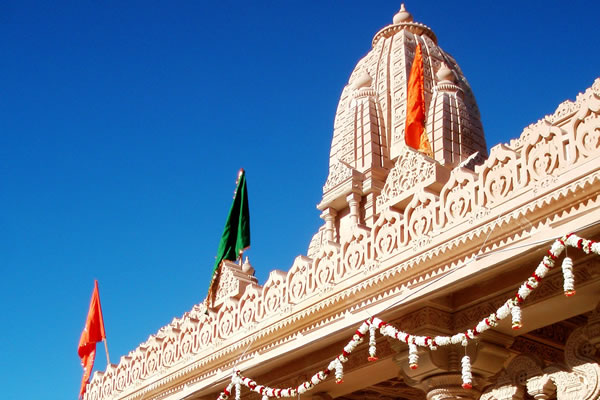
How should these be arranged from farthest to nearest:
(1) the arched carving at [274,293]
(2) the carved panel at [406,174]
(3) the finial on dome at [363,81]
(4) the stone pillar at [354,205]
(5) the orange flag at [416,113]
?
(3) the finial on dome at [363,81] < (4) the stone pillar at [354,205] < (5) the orange flag at [416,113] < (2) the carved panel at [406,174] < (1) the arched carving at [274,293]

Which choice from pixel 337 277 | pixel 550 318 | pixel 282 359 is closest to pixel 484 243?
pixel 550 318

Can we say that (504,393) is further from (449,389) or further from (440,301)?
(440,301)

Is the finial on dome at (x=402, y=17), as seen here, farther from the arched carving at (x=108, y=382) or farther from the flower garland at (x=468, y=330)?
the flower garland at (x=468, y=330)

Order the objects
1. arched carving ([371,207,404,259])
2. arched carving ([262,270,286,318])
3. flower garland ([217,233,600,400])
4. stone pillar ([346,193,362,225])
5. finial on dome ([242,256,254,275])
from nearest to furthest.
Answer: flower garland ([217,233,600,400]), arched carving ([371,207,404,259]), arched carving ([262,270,286,318]), finial on dome ([242,256,254,275]), stone pillar ([346,193,362,225])

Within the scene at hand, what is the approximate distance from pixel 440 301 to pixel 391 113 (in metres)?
11.6

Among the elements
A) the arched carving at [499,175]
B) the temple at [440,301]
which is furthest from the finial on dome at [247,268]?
the arched carving at [499,175]

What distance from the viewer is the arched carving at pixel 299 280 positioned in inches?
404

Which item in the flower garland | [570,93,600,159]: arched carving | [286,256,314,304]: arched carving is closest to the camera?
the flower garland

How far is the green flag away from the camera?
14.7 m

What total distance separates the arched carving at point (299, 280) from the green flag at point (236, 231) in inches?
152

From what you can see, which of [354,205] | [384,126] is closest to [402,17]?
[384,126]

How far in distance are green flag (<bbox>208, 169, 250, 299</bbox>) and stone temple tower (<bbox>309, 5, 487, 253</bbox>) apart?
9.87 feet

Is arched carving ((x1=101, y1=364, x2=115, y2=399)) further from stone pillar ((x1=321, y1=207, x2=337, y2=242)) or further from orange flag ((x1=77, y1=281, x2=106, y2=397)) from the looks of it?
stone pillar ((x1=321, y1=207, x2=337, y2=242))

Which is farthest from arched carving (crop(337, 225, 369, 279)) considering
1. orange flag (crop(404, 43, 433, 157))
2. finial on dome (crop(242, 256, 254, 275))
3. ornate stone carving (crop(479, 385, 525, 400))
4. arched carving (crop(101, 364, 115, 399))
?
orange flag (crop(404, 43, 433, 157))
